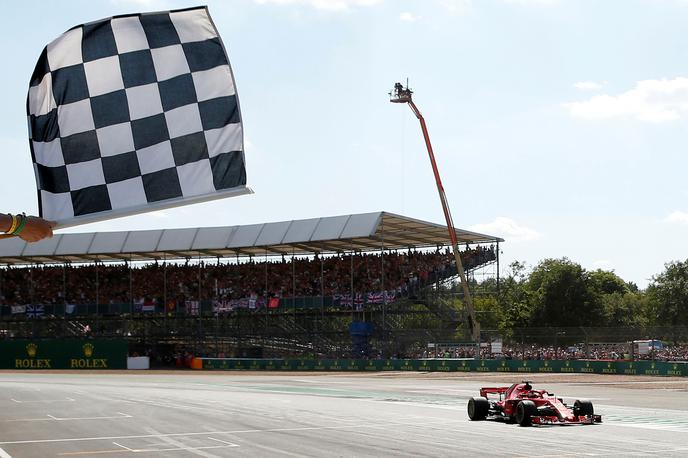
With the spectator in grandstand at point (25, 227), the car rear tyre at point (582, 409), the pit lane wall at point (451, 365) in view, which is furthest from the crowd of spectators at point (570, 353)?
the spectator in grandstand at point (25, 227)

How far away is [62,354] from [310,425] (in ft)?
140

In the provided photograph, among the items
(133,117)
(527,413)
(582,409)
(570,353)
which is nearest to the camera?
(133,117)

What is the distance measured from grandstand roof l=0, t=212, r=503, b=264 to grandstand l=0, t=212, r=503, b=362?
0.08 meters

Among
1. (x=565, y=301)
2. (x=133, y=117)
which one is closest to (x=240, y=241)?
(x=565, y=301)

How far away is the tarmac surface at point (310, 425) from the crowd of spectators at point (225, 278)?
23.5 metres

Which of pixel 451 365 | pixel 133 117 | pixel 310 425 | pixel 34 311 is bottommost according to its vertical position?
pixel 310 425

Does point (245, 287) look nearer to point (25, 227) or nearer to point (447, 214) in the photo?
point (447, 214)

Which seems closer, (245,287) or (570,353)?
(570,353)

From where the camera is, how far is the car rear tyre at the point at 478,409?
60.5ft

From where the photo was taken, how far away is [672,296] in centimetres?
9475

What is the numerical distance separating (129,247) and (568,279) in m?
48.6

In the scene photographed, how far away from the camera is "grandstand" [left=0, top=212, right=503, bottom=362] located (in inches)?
2105

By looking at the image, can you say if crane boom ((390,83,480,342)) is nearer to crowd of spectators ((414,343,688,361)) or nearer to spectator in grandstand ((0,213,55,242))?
crowd of spectators ((414,343,688,361))

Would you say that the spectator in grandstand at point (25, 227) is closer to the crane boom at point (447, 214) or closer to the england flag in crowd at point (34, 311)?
the crane boom at point (447, 214)
